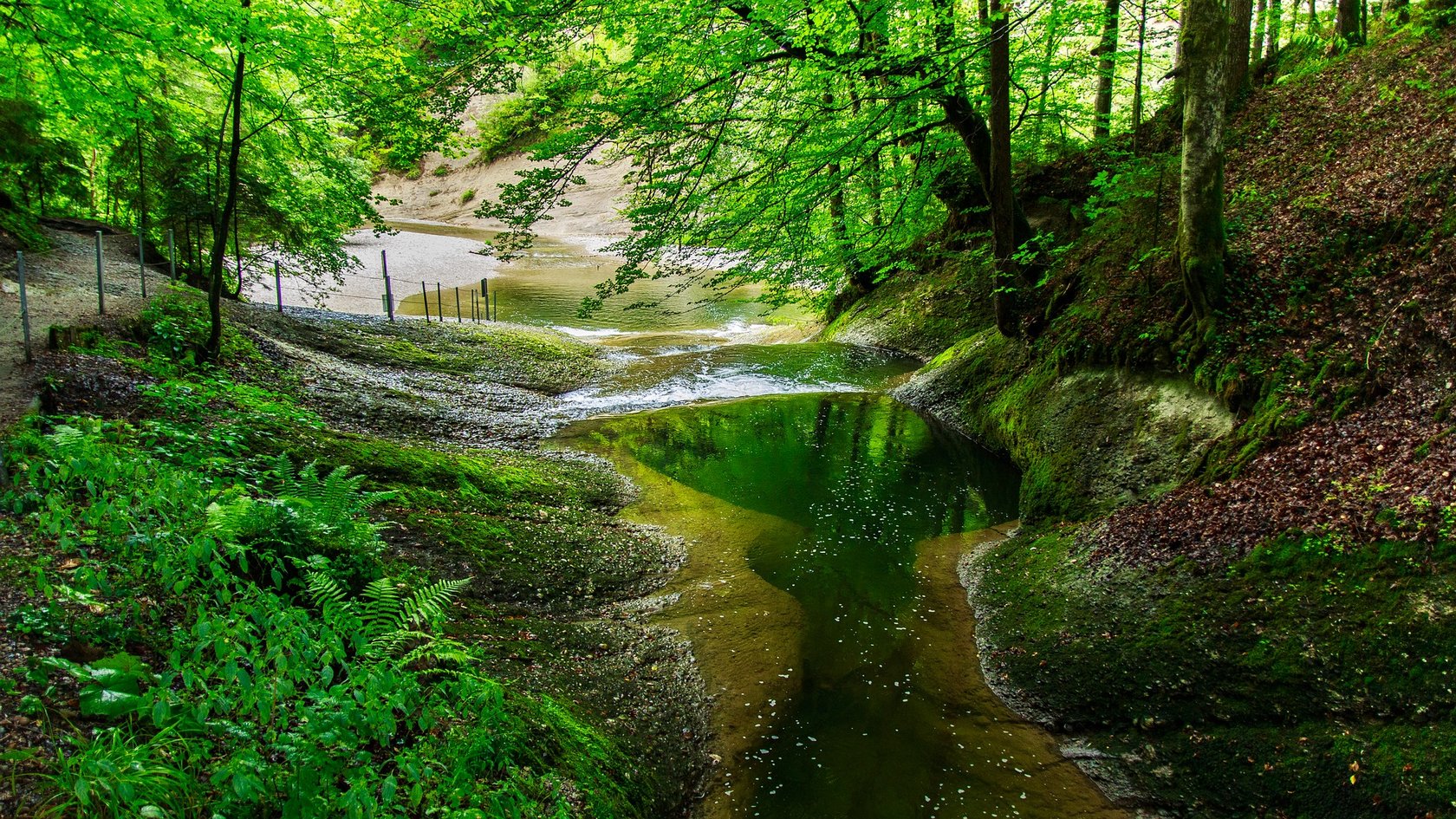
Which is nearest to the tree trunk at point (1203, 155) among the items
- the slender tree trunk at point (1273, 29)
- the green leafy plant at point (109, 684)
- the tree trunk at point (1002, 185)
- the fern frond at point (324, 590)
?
the tree trunk at point (1002, 185)

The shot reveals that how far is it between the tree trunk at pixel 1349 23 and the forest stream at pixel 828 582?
33.0ft

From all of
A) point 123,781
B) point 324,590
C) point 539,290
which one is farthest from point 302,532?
point 539,290

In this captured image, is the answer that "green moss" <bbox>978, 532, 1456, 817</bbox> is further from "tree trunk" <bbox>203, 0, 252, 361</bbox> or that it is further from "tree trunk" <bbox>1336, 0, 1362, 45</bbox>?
"tree trunk" <bbox>1336, 0, 1362, 45</bbox>

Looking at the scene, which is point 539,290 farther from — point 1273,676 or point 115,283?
point 1273,676

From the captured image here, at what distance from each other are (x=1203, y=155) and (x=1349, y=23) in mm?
8800

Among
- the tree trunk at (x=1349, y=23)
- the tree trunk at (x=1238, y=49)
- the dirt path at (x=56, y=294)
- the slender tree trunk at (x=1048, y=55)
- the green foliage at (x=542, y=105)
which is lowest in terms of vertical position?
the dirt path at (x=56, y=294)

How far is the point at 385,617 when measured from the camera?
163 inches

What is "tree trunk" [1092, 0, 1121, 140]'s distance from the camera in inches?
488

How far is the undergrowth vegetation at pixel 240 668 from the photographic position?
271 centimetres

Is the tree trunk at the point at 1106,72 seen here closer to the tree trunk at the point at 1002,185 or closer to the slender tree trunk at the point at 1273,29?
the tree trunk at the point at 1002,185

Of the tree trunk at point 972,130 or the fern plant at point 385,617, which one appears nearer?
the fern plant at point 385,617

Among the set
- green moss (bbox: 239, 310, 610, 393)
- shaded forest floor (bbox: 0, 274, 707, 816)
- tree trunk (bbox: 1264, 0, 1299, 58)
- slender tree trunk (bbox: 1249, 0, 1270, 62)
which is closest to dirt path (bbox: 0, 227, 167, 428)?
shaded forest floor (bbox: 0, 274, 707, 816)

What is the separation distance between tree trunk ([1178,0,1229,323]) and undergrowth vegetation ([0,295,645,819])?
8121 mm

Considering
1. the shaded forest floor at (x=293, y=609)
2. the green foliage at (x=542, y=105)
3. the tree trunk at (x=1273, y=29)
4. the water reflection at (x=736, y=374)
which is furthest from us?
the water reflection at (x=736, y=374)
